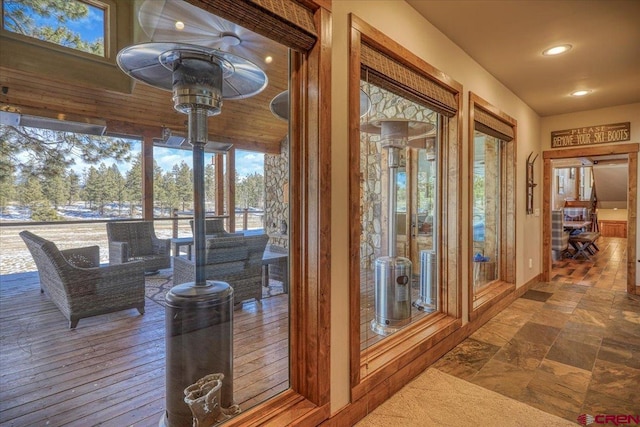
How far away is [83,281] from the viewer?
1.81 metres

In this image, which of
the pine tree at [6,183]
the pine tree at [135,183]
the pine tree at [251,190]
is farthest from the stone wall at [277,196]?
the pine tree at [6,183]

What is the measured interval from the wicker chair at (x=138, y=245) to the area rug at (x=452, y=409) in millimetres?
1466

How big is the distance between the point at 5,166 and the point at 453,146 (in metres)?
2.95

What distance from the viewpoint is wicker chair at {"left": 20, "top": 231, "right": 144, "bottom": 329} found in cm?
164

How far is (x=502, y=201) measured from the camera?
4230mm

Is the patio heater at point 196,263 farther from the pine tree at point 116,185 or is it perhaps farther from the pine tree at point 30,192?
the pine tree at point 30,192

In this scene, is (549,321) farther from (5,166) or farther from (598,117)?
(5,166)

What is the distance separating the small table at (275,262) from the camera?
1.88 m

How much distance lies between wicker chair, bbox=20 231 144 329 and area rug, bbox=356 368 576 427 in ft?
5.01

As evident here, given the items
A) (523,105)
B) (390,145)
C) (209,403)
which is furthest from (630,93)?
(209,403)

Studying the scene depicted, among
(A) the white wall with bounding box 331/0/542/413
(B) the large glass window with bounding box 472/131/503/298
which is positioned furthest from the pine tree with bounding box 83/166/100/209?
(B) the large glass window with bounding box 472/131/503/298

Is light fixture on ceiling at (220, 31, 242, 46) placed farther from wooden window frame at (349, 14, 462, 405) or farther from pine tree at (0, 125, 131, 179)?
pine tree at (0, 125, 131, 179)

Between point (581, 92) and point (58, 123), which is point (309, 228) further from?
point (581, 92)

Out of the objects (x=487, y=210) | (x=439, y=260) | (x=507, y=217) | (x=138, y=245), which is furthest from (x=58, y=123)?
(x=507, y=217)
